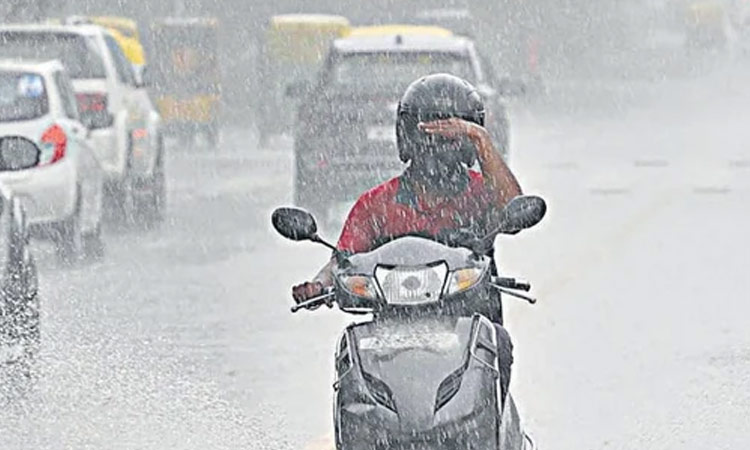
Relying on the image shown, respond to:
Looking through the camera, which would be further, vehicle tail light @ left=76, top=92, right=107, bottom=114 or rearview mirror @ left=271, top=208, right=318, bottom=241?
vehicle tail light @ left=76, top=92, right=107, bottom=114

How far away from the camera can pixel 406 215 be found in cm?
669

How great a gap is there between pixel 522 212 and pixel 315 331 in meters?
7.16

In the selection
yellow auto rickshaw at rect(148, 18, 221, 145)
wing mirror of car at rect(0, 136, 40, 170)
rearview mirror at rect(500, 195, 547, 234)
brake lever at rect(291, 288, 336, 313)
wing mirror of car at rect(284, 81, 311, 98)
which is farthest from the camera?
yellow auto rickshaw at rect(148, 18, 221, 145)

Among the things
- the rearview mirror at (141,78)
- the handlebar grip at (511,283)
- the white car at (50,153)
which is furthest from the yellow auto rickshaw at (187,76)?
the handlebar grip at (511,283)

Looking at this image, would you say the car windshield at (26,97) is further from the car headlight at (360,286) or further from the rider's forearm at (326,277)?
the car headlight at (360,286)

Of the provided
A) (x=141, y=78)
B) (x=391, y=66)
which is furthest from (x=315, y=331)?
(x=141, y=78)

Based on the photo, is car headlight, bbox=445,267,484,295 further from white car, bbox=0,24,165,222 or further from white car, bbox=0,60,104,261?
white car, bbox=0,24,165,222

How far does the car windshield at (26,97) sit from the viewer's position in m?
16.9

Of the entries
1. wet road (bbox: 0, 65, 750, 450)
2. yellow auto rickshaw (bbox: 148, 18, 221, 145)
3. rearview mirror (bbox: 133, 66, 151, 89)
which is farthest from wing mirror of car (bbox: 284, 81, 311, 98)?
yellow auto rickshaw (bbox: 148, 18, 221, 145)

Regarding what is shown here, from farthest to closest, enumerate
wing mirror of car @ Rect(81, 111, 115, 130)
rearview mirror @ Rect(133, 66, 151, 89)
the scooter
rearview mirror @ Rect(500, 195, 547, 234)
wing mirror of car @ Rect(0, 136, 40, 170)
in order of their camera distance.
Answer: rearview mirror @ Rect(133, 66, 151, 89) < wing mirror of car @ Rect(81, 111, 115, 130) < wing mirror of car @ Rect(0, 136, 40, 170) < rearview mirror @ Rect(500, 195, 547, 234) < the scooter

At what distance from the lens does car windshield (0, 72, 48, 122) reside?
1692 cm

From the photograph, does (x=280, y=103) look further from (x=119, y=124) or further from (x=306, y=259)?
(x=306, y=259)

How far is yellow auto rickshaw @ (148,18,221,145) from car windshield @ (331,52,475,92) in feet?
42.3

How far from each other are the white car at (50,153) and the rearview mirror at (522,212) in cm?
1039
